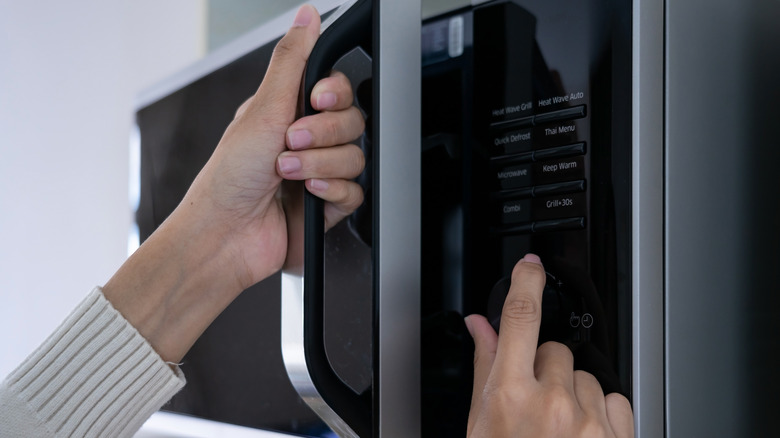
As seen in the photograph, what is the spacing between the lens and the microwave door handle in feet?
1.57

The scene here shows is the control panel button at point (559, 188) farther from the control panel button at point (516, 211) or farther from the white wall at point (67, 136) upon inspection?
the white wall at point (67, 136)

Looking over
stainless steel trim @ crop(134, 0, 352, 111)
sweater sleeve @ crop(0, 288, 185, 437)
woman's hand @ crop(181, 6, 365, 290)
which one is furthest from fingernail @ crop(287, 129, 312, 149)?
sweater sleeve @ crop(0, 288, 185, 437)

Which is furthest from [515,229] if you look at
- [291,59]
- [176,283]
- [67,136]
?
[67,136]

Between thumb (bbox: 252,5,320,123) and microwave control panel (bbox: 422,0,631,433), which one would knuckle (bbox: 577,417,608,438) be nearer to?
microwave control panel (bbox: 422,0,631,433)

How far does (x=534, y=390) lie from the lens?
0.44 meters

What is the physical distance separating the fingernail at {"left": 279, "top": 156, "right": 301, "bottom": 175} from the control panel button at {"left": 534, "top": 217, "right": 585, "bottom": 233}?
7.4 inches

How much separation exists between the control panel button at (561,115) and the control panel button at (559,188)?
0.15ft

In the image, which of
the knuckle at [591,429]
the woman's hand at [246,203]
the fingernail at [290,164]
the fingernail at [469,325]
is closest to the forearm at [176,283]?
the woman's hand at [246,203]

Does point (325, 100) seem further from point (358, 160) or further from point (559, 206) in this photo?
point (559, 206)

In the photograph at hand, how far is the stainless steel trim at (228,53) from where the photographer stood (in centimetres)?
66

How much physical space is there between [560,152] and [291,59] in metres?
0.22

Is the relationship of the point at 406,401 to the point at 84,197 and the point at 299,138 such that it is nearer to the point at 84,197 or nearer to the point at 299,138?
the point at 299,138

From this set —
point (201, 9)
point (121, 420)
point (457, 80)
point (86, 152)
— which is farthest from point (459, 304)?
point (86, 152)

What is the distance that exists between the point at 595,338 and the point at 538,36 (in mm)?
214
